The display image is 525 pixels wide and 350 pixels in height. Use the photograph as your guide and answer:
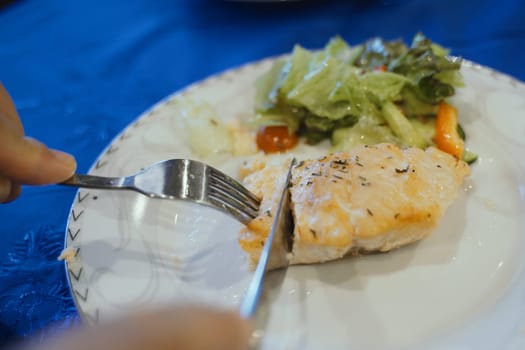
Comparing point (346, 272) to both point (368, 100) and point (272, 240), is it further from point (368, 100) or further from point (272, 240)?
point (368, 100)

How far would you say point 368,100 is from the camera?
136 inches

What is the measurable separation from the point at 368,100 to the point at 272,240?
1.73 metres

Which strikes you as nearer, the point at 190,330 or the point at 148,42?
the point at 190,330

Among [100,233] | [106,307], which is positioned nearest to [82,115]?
[100,233]

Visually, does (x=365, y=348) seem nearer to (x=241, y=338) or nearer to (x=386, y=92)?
(x=241, y=338)

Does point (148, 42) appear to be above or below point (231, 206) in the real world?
above

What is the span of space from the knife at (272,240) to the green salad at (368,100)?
0.73 meters

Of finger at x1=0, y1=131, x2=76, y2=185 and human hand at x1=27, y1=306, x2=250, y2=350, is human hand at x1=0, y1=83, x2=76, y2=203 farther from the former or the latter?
human hand at x1=27, y1=306, x2=250, y2=350

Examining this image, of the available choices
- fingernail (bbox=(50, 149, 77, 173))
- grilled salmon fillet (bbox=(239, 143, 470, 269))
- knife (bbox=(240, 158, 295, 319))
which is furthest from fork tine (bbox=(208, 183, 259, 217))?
fingernail (bbox=(50, 149, 77, 173))

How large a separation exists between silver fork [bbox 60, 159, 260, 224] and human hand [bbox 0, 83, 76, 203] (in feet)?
0.51

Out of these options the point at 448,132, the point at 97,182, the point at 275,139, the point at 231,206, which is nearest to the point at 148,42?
the point at 275,139

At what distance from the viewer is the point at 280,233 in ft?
7.91

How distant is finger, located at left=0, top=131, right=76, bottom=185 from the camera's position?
196cm

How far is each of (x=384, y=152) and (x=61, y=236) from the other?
7.53 feet
